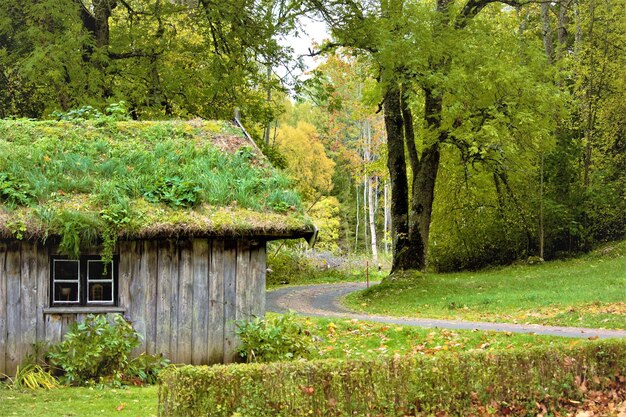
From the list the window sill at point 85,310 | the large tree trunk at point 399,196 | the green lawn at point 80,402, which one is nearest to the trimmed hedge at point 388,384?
the green lawn at point 80,402

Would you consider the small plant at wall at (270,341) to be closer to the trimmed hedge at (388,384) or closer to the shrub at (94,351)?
the shrub at (94,351)

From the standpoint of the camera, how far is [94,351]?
12.2 metres

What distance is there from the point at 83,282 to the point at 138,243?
114cm

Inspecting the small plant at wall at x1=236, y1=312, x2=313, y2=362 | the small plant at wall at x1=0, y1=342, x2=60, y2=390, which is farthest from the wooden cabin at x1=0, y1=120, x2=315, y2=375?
the small plant at wall at x1=236, y1=312, x2=313, y2=362

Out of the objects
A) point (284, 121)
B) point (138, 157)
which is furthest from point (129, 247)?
point (284, 121)

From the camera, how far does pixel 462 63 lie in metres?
24.9

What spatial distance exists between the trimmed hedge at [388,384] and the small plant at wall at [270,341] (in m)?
3.74

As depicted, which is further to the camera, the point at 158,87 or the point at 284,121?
the point at 284,121

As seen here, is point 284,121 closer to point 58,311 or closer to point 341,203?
point 341,203

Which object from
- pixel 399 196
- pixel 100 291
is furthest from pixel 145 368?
pixel 399 196

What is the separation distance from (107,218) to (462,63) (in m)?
15.7

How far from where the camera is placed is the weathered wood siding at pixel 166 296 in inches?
499

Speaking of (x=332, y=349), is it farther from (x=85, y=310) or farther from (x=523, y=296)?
(x=523, y=296)

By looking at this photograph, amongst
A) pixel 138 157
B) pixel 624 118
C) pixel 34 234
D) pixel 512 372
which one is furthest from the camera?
pixel 624 118
